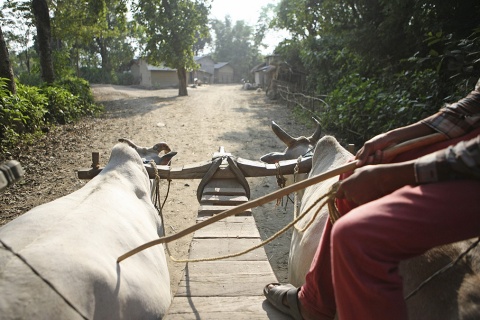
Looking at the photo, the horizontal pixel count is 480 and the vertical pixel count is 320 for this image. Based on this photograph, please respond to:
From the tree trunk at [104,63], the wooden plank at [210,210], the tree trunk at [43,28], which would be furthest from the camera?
the tree trunk at [104,63]

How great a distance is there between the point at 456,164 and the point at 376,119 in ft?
21.4

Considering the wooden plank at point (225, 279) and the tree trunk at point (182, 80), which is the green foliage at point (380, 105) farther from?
the tree trunk at point (182, 80)

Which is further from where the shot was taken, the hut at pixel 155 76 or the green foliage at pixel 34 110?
the hut at pixel 155 76

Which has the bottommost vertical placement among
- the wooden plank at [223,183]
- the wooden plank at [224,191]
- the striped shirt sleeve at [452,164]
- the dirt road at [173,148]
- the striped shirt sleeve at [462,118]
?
the dirt road at [173,148]

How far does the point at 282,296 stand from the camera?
207 centimetres

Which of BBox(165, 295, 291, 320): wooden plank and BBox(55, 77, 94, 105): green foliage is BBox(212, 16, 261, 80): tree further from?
BBox(165, 295, 291, 320): wooden plank

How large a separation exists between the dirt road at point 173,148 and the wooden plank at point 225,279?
147 cm

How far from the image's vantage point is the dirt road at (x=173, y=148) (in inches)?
213

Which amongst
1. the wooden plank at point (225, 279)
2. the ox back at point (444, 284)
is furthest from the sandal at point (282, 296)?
the ox back at point (444, 284)

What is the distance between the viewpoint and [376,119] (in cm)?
743

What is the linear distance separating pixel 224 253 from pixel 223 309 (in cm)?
63

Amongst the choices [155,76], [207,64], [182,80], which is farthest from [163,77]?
[182,80]

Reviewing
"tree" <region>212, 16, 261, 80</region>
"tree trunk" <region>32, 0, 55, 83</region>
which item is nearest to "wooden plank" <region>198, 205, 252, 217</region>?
"tree trunk" <region>32, 0, 55, 83</region>

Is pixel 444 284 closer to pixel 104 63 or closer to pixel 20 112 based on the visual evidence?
pixel 20 112
